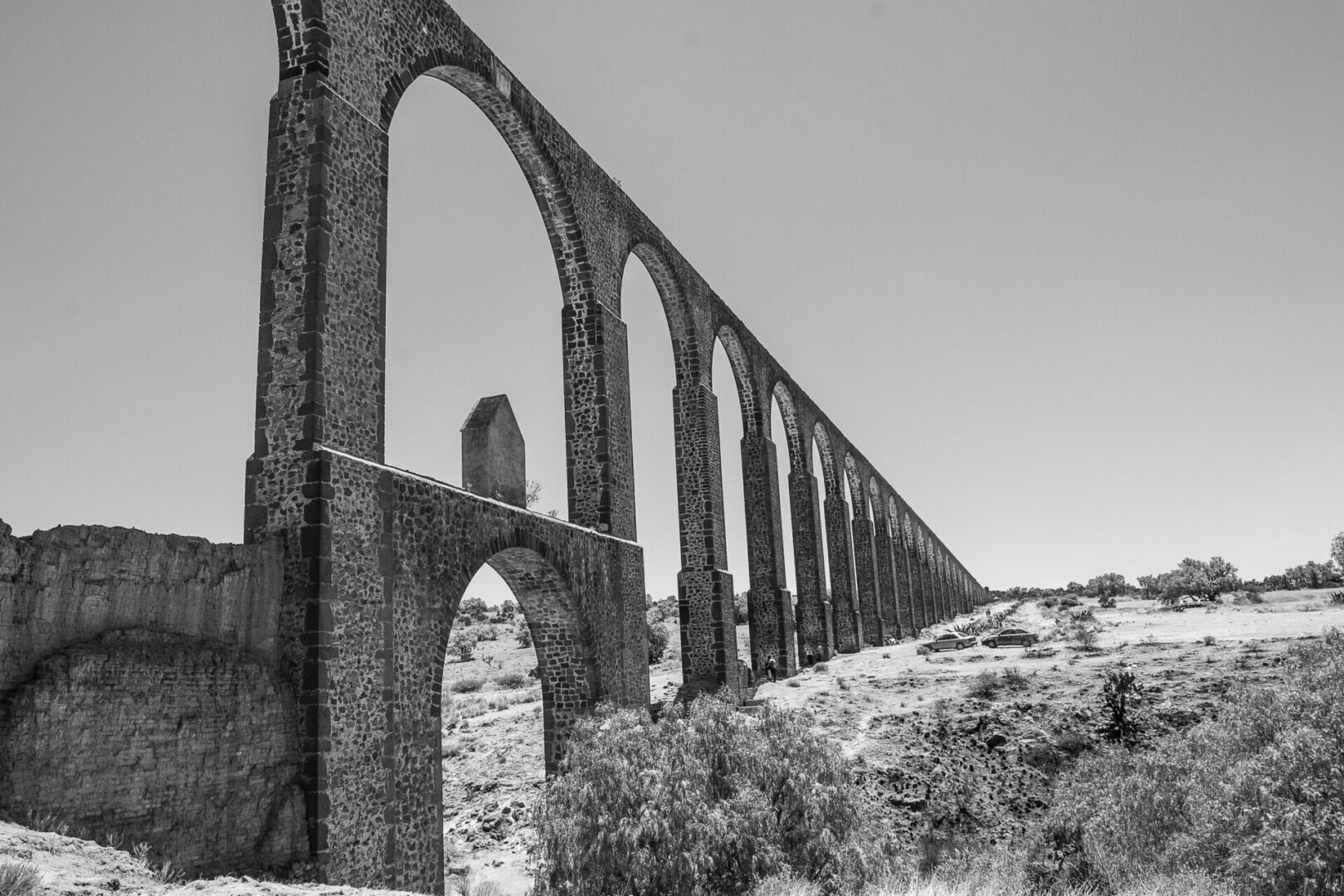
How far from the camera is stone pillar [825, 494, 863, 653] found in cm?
3438

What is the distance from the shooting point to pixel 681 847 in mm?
8844

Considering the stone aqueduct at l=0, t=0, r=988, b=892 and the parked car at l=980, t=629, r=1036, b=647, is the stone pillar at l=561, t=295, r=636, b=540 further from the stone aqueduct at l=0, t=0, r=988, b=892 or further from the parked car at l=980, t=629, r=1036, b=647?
the parked car at l=980, t=629, r=1036, b=647

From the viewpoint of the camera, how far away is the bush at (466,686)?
2917cm

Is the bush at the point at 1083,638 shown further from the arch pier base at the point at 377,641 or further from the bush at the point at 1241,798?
the arch pier base at the point at 377,641

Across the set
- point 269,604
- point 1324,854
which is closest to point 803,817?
point 1324,854

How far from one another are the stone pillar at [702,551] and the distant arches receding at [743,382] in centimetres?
361

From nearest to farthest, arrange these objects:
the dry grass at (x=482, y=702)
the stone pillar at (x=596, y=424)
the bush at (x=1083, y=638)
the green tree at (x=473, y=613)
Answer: the stone pillar at (x=596, y=424), the dry grass at (x=482, y=702), the bush at (x=1083, y=638), the green tree at (x=473, y=613)

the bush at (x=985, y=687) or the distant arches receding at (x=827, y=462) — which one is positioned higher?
the distant arches receding at (x=827, y=462)

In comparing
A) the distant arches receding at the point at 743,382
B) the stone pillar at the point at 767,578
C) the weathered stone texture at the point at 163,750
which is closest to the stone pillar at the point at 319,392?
the weathered stone texture at the point at 163,750

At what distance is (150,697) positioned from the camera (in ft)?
25.3

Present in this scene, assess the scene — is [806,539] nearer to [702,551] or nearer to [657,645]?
[657,645]

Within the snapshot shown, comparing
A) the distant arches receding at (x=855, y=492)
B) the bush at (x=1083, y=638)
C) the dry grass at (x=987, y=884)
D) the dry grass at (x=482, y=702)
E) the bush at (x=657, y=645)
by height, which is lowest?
the dry grass at (x=987, y=884)

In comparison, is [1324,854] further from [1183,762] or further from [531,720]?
[531,720]

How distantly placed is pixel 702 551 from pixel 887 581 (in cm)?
2533
